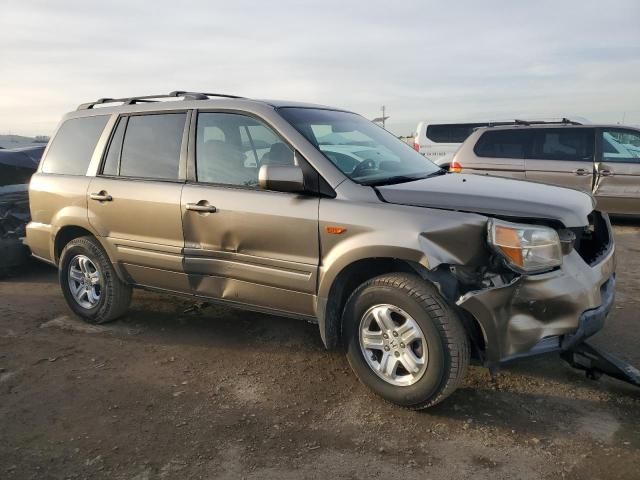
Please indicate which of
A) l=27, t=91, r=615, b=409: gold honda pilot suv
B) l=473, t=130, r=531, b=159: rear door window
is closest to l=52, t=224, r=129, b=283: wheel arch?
l=27, t=91, r=615, b=409: gold honda pilot suv

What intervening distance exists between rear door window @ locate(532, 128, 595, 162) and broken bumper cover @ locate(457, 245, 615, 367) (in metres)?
6.06

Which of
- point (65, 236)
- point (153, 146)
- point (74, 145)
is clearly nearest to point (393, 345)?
point (153, 146)

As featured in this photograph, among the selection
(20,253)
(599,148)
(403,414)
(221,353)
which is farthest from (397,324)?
(599,148)

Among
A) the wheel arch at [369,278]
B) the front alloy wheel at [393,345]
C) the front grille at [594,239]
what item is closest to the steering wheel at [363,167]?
the wheel arch at [369,278]

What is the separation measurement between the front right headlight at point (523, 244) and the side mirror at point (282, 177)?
44.6 inches

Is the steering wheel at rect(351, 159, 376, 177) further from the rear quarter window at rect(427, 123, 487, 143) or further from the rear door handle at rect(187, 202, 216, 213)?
the rear quarter window at rect(427, 123, 487, 143)

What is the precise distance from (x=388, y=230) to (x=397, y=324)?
1.84 feet

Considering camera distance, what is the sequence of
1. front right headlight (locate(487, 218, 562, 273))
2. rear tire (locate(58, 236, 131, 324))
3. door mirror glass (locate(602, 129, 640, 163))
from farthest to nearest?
door mirror glass (locate(602, 129, 640, 163))
rear tire (locate(58, 236, 131, 324))
front right headlight (locate(487, 218, 562, 273))

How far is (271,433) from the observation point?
9.50 ft

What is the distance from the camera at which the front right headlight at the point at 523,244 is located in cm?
277

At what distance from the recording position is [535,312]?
2.79 meters

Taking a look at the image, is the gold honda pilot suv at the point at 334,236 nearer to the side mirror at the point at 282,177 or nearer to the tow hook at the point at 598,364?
the side mirror at the point at 282,177

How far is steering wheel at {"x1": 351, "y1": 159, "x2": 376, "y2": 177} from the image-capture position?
338 centimetres

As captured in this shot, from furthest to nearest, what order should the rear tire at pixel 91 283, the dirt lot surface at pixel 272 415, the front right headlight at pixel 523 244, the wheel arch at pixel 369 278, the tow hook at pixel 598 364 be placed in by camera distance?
the rear tire at pixel 91 283 → the tow hook at pixel 598 364 → the wheel arch at pixel 369 278 → the front right headlight at pixel 523 244 → the dirt lot surface at pixel 272 415
